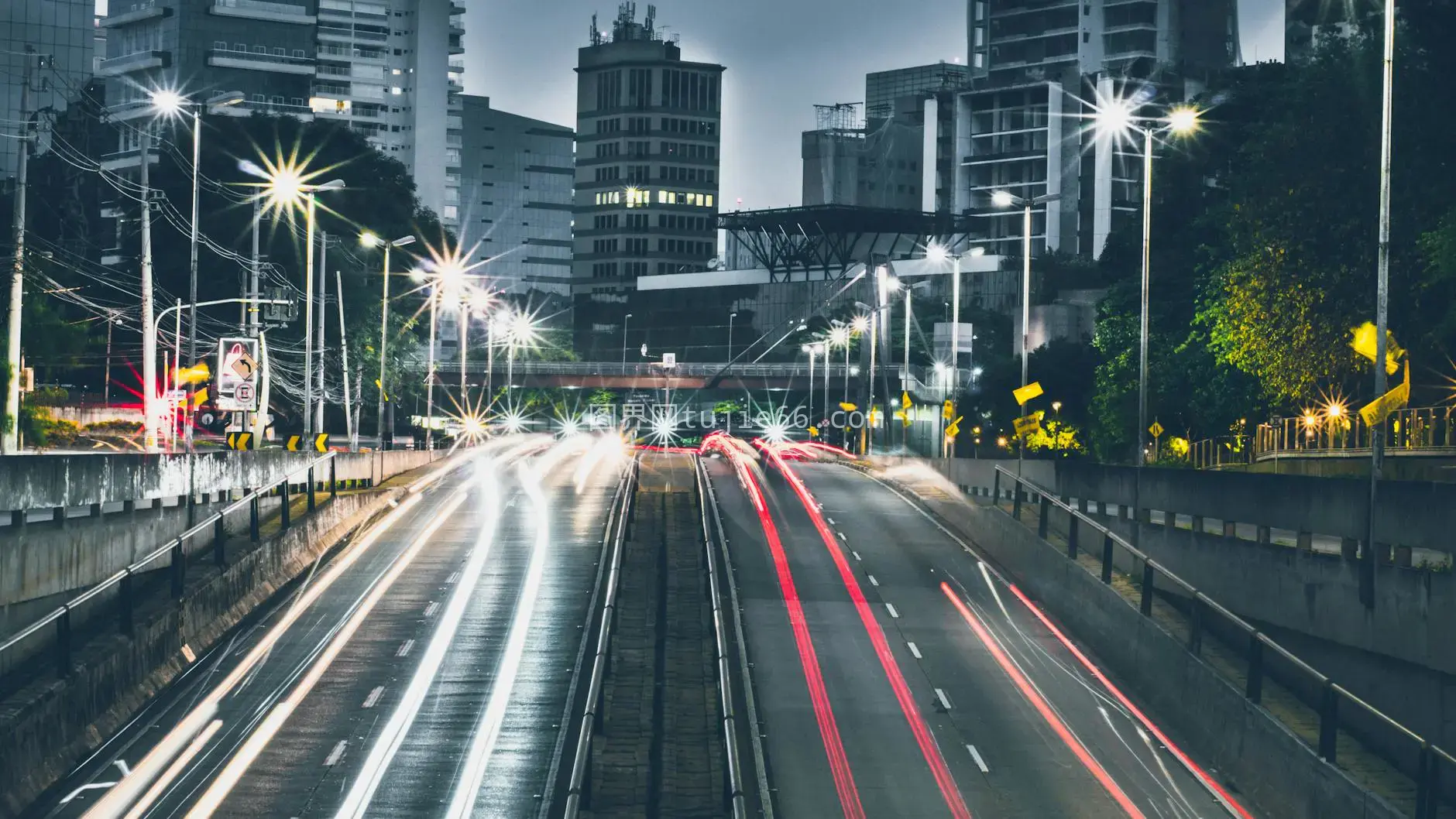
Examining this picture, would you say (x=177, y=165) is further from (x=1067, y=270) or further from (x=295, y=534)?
(x=1067, y=270)

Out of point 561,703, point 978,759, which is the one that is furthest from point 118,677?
point 978,759

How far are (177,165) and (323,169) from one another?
12.2 metres

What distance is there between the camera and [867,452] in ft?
338

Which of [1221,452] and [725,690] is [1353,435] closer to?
[1221,452]

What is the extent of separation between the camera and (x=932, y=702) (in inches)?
1204

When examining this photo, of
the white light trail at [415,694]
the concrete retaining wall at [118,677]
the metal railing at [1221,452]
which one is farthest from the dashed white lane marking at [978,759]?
the metal railing at [1221,452]

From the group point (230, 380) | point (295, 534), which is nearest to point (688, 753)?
point (295, 534)

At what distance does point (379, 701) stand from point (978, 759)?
31.1 ft

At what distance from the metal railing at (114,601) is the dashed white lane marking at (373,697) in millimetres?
3747

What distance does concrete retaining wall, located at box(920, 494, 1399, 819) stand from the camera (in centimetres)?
2295

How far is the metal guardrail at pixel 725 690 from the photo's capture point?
2288 centimetres

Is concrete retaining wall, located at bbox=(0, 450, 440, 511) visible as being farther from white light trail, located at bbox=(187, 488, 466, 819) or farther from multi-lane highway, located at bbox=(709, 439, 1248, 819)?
multi-lane highway, located at bbox=(709, 439, 1248, 819)

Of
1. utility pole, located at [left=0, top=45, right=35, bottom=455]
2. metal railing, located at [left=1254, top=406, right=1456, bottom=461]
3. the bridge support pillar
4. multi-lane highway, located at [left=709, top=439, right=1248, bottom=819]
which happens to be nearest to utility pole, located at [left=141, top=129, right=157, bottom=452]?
utility pole, located at [left=0, top=45, right=35, bottom=455]

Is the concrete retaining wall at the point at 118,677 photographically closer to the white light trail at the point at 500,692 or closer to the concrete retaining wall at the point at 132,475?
the concrete retaining wall at the point at 132,475
